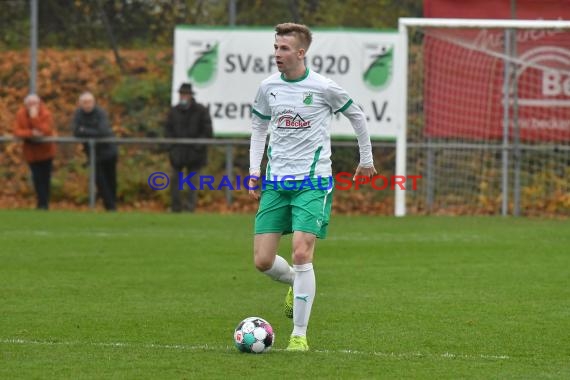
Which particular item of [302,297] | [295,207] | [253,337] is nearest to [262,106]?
[295,207]

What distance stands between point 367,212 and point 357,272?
9063 mm

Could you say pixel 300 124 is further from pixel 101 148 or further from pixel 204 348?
pixel 101 148

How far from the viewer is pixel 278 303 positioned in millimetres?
10289

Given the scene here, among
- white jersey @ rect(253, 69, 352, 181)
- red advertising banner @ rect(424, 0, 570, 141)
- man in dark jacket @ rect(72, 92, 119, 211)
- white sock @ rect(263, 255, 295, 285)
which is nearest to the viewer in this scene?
white jersey @ rect(253, 69, 352, 181)

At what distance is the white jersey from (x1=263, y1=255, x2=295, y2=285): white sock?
629 mm

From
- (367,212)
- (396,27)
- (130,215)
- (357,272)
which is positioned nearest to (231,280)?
(357,272)

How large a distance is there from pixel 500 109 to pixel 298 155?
1293 centimetres

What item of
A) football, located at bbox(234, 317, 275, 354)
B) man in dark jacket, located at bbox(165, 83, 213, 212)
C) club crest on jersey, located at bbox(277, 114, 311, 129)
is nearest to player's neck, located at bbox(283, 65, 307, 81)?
club crest on jersey, located at bbox(277, 114, 311, 129)

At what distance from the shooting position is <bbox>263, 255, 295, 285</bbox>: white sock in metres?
8.55

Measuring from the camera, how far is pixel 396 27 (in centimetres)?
2273

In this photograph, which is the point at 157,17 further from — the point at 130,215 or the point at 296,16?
the point at 130,215

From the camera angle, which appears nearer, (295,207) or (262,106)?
(295,207)

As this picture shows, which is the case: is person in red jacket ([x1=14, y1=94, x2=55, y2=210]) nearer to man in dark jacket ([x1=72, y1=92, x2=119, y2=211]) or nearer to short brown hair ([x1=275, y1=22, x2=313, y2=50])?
man in dark jacket ([x1=72, y1=92, x2=119, y2=211])

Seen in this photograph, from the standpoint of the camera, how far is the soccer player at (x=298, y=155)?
804 centimetres
